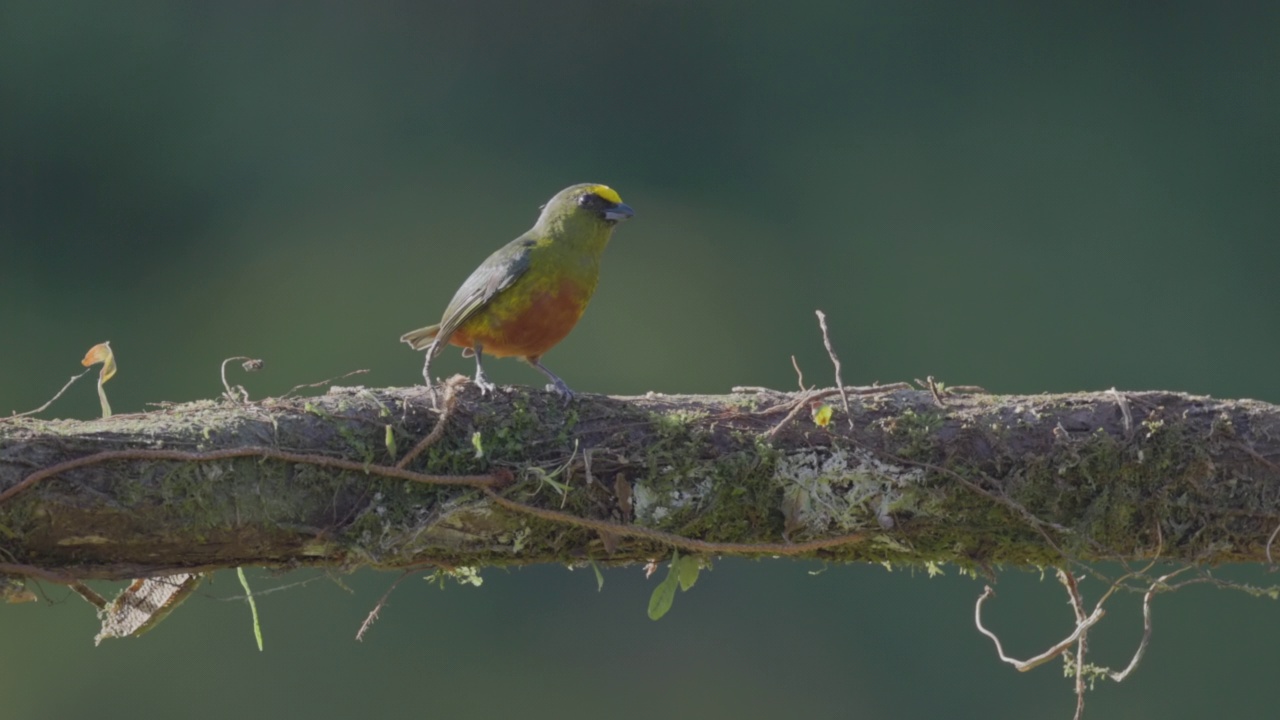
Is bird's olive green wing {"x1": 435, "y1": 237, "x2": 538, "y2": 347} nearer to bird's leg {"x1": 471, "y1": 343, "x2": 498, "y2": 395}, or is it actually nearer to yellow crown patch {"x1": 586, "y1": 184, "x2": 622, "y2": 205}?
bird's leg {"x1": 471, "y1": 343, "x2": 498, "y2": 395}

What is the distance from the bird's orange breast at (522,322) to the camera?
353 cm

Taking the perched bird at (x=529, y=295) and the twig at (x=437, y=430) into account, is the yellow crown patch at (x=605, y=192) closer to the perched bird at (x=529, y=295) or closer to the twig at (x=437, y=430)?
the perched bird at (x=529, y=295)

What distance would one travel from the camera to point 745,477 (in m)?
2.32

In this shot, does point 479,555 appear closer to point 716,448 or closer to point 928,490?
point 716,448

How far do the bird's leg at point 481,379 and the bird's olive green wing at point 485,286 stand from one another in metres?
0.09

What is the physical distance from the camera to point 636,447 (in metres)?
2.32

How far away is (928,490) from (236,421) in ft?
3.81

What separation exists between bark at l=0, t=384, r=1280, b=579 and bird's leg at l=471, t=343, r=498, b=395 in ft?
0.09

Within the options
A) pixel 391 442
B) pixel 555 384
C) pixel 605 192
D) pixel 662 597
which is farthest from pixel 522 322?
pixel 391 442

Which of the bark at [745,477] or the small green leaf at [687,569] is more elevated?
the bark at [745,477]

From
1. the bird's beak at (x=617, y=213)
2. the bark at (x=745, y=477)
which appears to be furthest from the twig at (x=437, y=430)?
the bird's beak at (x=617, y=213)

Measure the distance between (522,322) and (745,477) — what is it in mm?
1354

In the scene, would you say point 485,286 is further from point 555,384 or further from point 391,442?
point 391,442

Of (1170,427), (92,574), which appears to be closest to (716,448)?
(1170,427)
